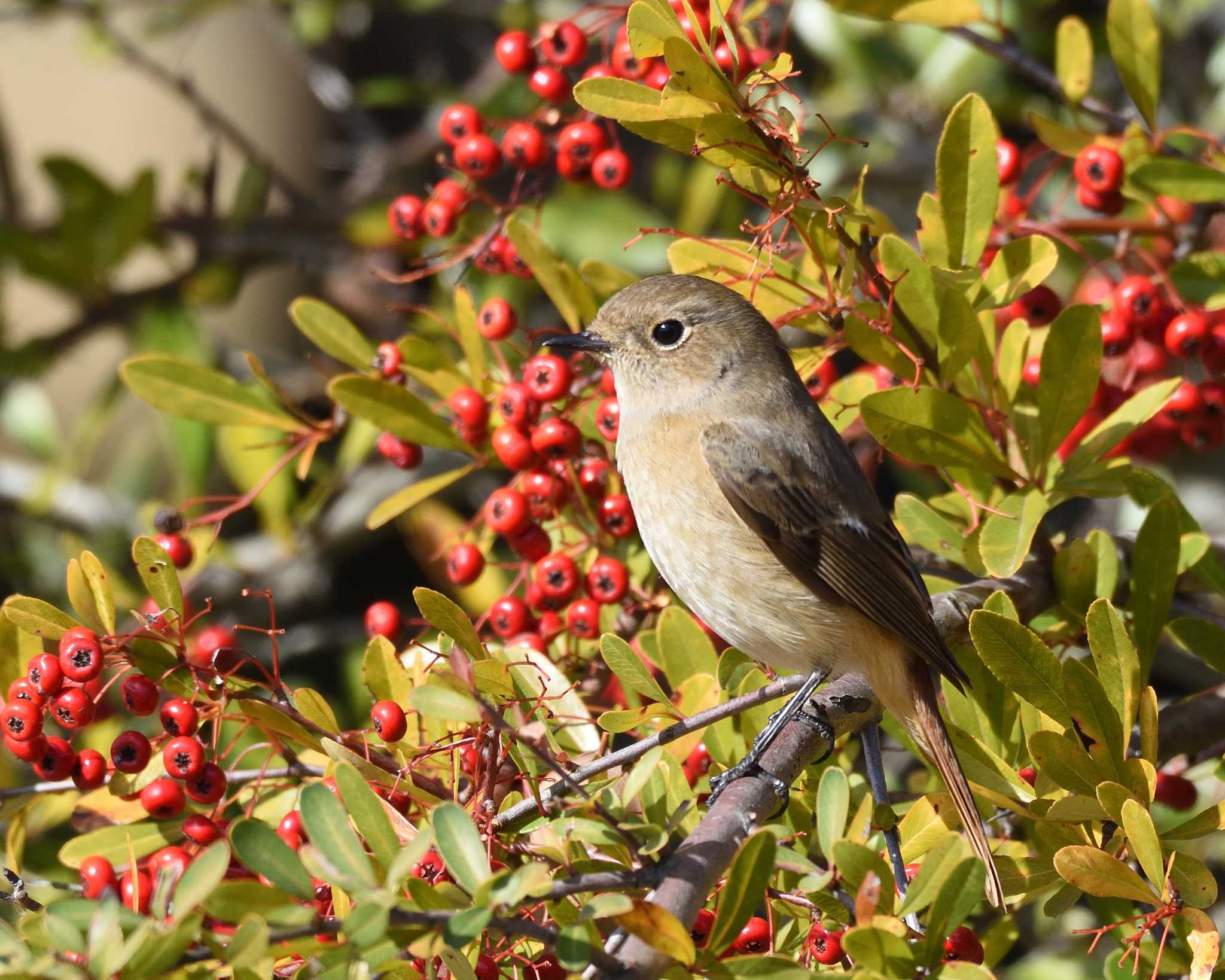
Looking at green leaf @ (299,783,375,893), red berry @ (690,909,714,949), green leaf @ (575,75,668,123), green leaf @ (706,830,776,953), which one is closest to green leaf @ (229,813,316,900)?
green leaf @ (299,783,375,893)

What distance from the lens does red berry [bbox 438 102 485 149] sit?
2.92 meters

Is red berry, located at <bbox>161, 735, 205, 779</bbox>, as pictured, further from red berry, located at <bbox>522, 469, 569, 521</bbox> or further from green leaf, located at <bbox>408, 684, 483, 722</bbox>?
red berry, located at <bbox>522, 469, 569, 521</bbox>

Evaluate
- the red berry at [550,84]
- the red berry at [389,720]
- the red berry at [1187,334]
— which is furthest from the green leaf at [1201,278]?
the red berry at [389,720]

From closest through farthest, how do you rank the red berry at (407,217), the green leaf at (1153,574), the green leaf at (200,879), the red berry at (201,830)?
1. the green leaf at (200,879)
2. the red berry at (201,830)
3. the green leaf at (1153,574)
4. the red berry at (407,217)

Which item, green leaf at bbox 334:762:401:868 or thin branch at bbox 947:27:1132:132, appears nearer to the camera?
green leaf at bbox 334:762:401:868

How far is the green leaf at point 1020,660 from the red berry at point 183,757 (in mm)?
1275

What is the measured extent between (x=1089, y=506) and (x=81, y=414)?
394 cm

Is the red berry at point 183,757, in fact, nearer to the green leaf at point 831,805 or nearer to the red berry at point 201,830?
the red berry at point 201,830

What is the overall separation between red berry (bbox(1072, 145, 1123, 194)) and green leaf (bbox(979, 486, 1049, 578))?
2.50ft

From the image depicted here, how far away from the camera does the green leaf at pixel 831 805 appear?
1758 millimetres

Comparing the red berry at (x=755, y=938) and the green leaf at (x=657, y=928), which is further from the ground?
the green leaf at (x=657, y=928)

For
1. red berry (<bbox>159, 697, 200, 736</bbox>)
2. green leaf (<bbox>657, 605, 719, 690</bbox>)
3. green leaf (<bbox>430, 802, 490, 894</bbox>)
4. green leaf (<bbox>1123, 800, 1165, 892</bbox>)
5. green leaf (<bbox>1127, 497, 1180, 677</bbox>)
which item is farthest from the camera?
green leaf (<bbox>657, 605, 719, 690</bbox>)

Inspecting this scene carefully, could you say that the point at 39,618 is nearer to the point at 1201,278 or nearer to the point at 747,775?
the point at 747,775

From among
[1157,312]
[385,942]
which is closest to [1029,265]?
[1157,312]
